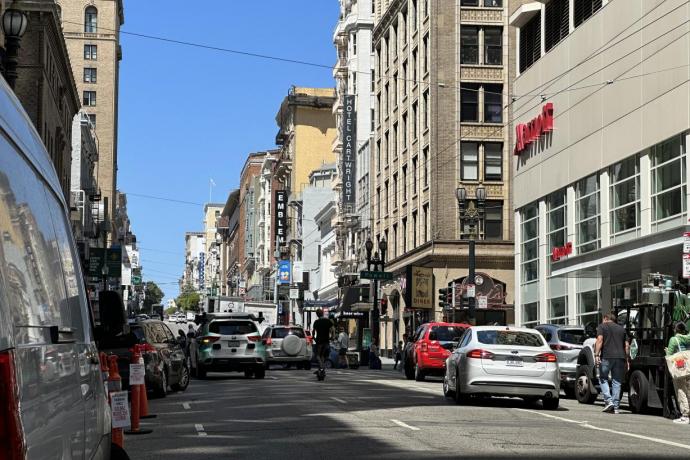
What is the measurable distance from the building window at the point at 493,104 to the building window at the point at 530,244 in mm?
11561

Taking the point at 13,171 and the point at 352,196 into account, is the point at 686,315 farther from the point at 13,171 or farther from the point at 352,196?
the point at 352,196

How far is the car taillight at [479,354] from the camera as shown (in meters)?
21.4

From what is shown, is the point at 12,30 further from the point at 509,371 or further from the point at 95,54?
the point at 95,54

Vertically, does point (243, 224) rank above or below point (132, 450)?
above

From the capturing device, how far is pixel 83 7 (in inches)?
4648

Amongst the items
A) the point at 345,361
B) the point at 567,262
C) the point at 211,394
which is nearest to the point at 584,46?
the point at 567,262

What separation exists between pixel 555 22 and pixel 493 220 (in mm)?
17240

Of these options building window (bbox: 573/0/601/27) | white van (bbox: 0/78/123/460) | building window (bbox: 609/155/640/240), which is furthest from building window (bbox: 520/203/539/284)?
white van (bbox: 0/78/123/460)

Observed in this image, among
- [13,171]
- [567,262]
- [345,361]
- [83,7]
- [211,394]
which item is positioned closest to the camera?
[13,171]

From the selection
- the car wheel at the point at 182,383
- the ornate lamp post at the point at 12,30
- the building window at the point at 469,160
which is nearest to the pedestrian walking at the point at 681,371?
the car wheel at the point at 182,383

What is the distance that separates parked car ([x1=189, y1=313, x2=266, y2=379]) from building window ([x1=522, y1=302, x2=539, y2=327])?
16.5 m

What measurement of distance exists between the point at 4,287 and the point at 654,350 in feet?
64.3

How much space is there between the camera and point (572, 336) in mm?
28062

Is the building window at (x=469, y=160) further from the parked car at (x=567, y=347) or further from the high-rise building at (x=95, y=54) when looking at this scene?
the high-rise building at (x=95, y=54)
